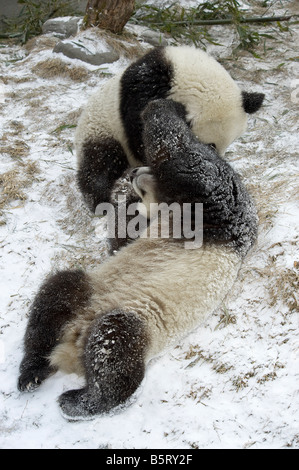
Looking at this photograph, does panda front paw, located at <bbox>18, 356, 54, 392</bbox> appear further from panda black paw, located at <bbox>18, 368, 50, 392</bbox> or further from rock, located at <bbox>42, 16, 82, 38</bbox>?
rock, located at <bbox>42, 16, 82, 38</bbox>

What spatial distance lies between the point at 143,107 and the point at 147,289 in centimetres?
159

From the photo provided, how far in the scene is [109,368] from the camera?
231 cm

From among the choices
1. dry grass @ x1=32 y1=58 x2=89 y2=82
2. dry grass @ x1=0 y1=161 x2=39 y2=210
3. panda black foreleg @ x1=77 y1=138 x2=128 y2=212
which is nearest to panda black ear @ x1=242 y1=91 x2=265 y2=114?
panda black foreleg @ x1=77 y1=138 x2=128 y2=212

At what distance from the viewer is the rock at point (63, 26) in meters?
6.06

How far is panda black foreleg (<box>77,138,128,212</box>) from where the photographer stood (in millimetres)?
3729

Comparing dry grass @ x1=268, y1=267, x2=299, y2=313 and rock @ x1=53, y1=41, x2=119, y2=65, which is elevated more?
dry grass @ x1=268, y1=267, x2=299, y2=313

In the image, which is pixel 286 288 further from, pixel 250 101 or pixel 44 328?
pixel 250 101

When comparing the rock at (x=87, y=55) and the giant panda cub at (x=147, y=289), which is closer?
the giant panda cub at (x=147, y=289)

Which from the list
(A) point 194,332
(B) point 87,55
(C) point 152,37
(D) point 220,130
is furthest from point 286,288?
(C) point 152,37

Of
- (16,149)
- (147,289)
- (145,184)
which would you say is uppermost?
(145,184)

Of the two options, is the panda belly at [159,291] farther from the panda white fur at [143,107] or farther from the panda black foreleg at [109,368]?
the panda white fur at [143,107]

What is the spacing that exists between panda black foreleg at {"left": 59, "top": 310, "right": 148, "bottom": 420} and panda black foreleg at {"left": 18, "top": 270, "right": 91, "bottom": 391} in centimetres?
Answer: 24

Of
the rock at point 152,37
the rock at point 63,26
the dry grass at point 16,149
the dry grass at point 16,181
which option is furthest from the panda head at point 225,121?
the rock at point 63,26

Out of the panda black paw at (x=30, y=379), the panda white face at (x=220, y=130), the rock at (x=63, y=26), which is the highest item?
the panda white face at (x=220, y=130)
